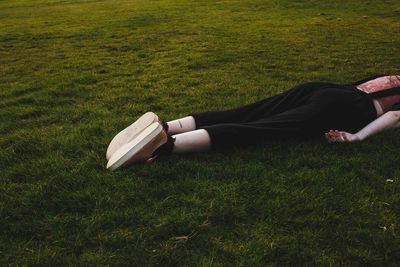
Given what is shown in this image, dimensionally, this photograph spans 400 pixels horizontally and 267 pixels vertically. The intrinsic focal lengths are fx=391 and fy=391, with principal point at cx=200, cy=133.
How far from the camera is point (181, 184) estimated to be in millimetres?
4074

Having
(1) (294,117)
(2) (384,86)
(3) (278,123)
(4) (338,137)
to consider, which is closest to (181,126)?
(3) (278,123)

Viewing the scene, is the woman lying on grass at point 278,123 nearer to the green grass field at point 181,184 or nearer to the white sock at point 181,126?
the white sock at point 181,126

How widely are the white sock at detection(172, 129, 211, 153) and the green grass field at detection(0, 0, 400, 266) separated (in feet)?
0.40

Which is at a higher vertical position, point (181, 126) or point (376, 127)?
point (181, 126)

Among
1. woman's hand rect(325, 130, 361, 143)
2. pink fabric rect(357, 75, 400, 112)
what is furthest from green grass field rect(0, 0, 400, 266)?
pink fabric rect(357, 75, 400, 112)

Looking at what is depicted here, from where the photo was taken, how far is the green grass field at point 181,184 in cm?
320

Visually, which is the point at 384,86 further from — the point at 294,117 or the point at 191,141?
the point at 191,141

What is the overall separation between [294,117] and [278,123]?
0.21 metres

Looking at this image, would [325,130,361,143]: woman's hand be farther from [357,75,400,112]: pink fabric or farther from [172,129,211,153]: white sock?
[172,129,211,153]: white sock

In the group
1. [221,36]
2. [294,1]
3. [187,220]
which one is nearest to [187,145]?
[187,220]

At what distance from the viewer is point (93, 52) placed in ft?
37.0

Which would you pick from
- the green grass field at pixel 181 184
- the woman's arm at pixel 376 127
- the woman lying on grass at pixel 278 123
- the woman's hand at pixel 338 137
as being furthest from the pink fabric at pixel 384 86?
the woman's hand at pixel 338 137

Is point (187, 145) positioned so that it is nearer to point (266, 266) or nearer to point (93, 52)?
point (266, 266)

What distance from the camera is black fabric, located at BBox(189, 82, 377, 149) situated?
4.51 m
